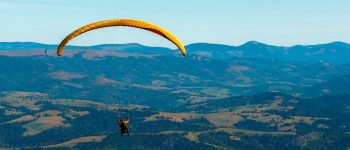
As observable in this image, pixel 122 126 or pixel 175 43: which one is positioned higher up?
pixel 175 43

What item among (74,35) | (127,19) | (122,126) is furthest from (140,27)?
(122,126)

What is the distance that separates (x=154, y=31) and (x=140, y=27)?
2.43 m

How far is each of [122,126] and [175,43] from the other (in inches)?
408

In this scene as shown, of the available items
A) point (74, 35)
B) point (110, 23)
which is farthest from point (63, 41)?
point (110, 23)

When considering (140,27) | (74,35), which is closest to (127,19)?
(140,27)

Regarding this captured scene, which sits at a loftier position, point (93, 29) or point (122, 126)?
point (93, 29)

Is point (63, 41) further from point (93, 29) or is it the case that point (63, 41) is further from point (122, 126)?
point (122, 126)

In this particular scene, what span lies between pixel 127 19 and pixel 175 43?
5506 millimetres

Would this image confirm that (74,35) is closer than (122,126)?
Yes

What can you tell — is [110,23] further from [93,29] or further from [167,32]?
[167,32]

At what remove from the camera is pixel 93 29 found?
51062 mm

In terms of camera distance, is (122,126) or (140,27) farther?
(122,126)

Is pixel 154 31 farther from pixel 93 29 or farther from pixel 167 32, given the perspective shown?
pixel 93 29

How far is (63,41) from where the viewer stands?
53344mm
